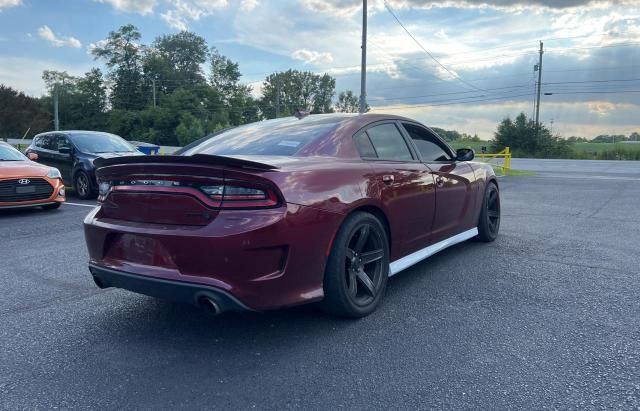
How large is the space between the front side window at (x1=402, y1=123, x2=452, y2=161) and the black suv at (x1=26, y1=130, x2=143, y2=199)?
761 cm

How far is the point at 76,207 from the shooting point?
9.43 m

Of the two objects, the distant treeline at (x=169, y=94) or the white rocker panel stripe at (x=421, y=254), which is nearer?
the white rocker panel stripe at (x=421, y=254)

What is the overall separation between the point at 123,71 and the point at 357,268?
82.4 metres

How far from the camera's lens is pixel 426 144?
15.7 ft

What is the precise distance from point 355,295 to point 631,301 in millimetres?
2226

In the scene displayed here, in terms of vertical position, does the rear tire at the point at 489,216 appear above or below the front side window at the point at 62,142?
below

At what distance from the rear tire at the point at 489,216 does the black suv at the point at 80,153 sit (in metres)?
7.73

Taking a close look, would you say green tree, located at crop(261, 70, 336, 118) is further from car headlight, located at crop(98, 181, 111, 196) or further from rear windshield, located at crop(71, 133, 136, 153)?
car headlight, located at crop(98, 181, 111, 196)

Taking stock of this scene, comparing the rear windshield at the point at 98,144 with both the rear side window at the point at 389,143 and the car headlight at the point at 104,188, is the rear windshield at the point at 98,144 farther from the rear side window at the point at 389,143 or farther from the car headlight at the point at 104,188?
the rear side window at the point at 389,143

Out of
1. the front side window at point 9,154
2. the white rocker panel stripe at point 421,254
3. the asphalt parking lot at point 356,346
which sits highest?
the front side window at point 9,154

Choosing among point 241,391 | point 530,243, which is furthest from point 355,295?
point 530,243

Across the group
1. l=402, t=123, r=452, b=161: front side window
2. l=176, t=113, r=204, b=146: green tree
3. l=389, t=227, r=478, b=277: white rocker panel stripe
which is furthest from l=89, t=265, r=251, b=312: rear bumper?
l=176, t=113, r=204, b=146: green tree

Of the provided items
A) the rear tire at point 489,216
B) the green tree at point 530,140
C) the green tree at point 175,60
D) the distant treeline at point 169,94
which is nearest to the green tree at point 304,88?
the distant treeline at point 169,94

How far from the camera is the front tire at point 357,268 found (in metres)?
3.24
